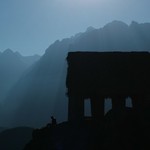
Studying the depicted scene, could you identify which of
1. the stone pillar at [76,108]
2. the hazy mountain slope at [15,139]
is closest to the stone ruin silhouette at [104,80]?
the stone pillar at [76,108]

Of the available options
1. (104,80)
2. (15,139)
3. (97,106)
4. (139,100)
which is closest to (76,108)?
(97,106)

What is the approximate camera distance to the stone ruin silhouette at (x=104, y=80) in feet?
99.6

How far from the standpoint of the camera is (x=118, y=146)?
61.8 ft

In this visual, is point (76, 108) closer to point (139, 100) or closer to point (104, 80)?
point (104, 80)

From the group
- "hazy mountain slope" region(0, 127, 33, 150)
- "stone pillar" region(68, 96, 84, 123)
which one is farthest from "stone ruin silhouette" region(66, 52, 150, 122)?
"hazy mountain slope" region(0, 127, 33, 150)

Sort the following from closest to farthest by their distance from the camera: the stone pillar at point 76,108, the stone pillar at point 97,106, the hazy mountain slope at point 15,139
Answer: the stone pillar at point 76,108
the stone pillar at point 97,106
the hazy mountain slope at point 15,139

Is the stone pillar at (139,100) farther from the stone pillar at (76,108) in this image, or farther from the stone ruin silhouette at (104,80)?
the stone pillar at (76,108)

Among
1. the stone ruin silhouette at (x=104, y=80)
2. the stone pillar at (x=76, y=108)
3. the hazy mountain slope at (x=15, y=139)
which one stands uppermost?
the stone ruin silhouette at (x=104, y=80)

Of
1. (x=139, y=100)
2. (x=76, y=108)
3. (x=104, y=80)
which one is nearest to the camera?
(x=76, y=108)

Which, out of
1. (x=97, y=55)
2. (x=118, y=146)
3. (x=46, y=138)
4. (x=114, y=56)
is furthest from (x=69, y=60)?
(x=118, y=146)

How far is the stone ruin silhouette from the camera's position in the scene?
1195 inches

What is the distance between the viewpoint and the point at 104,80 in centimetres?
3089

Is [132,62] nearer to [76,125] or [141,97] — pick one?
[141,97]

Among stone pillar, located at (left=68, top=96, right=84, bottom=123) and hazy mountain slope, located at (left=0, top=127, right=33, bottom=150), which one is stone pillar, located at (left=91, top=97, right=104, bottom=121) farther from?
hazy mountain slope, located at (left=0, top=127, right=33, bottom=150)
